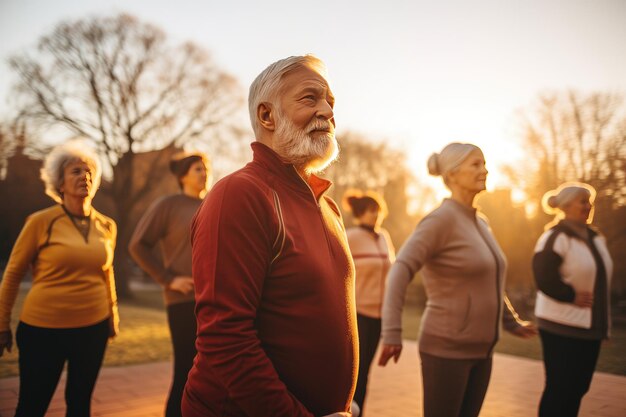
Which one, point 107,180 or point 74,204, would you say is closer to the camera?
point 74,204

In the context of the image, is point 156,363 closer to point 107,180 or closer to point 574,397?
point 574,397

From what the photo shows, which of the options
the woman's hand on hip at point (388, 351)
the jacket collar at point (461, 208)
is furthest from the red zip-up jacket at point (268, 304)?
the jacket collar at point (461, 208)

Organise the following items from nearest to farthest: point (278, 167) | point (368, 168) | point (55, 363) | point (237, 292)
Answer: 1. point (237, 292)
2. point (278, 167)
3. point (55, 363)
4. point (368, 168)

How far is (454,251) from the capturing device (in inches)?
120

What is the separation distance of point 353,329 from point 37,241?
7.92 feet

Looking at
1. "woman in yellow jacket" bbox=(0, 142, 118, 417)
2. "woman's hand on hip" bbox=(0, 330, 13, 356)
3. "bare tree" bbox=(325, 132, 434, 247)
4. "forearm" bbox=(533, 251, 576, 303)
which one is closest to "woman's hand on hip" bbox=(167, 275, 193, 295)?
"woman in yellow jacket" bbox=(0, 142, 118, 417)

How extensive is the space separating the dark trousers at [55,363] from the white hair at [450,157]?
2.54 m

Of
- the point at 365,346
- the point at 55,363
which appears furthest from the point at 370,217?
the point at 55,363

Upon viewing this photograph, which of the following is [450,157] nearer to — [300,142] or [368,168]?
[300,142]

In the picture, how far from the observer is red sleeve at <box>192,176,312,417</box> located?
4.71 feet

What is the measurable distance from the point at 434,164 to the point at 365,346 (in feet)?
6.83

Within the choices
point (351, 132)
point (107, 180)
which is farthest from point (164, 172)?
point (351, 132)

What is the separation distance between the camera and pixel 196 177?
14.0 feet

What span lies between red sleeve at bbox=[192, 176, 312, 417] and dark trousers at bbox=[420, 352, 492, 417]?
1.62 metres
